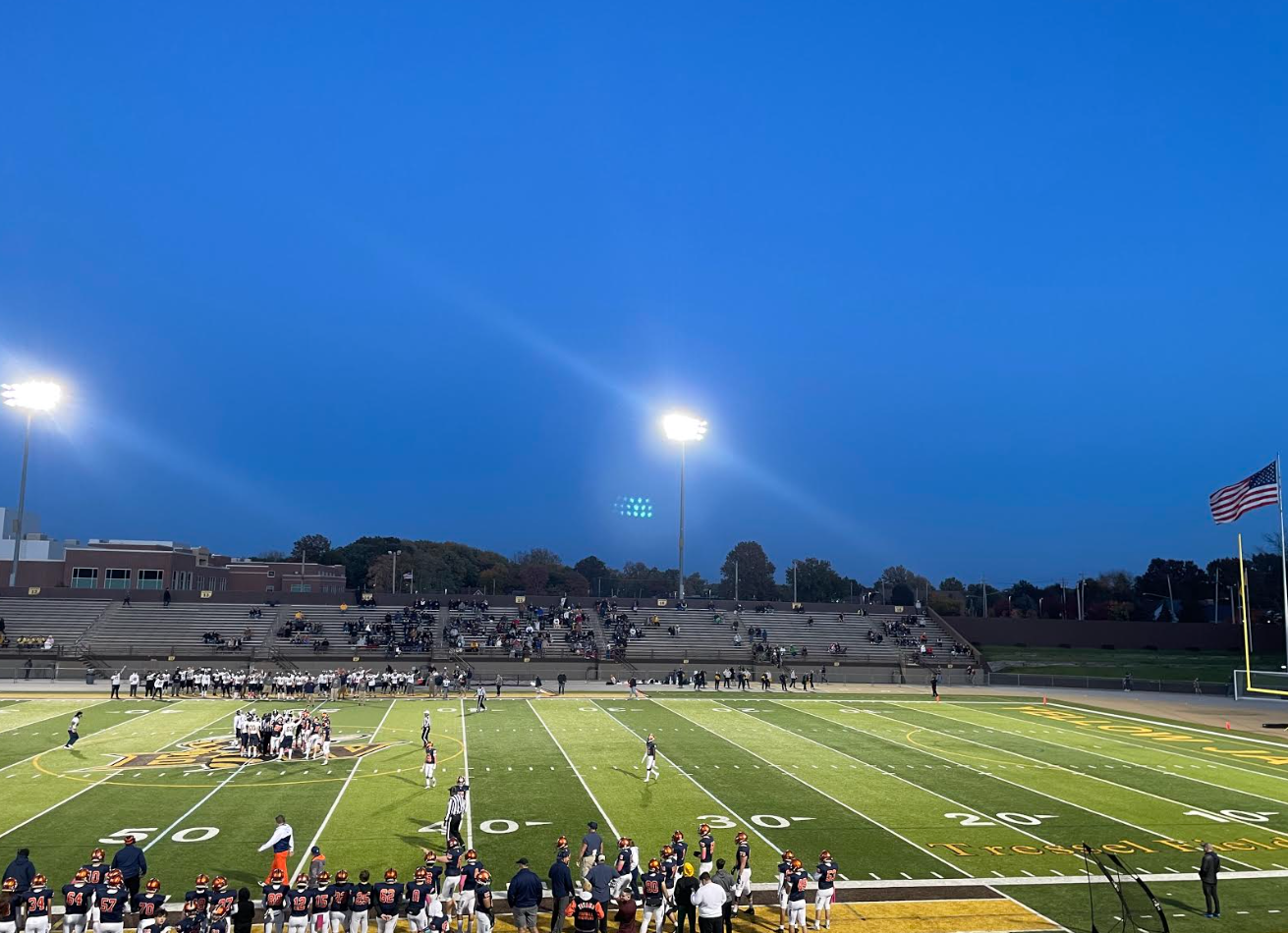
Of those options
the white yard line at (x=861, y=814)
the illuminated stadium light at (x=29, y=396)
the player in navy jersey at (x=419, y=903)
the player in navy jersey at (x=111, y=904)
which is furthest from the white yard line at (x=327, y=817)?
the illuminated stadium light at (x=29, y=396)

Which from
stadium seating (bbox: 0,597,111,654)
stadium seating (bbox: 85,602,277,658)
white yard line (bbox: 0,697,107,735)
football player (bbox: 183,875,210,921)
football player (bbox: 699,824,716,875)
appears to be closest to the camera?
football player (bbox: 183,875,210,921)

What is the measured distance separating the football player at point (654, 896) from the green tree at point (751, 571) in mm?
157226

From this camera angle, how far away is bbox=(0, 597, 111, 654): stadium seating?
5662 cm

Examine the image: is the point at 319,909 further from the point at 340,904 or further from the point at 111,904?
the point at 111,904

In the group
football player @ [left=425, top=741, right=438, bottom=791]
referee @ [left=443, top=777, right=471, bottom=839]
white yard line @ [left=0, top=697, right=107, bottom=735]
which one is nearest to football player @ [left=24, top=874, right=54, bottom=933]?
referee @ [left=443, top=777, right=471, bottom=839]

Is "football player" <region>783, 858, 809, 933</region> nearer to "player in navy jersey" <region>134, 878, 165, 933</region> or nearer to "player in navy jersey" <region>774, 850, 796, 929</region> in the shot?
"player in navy jersey" <region>774, 850, 796, 929</region>

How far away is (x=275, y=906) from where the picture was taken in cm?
1302

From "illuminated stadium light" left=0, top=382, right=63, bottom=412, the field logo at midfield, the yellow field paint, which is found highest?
"illuminated stadium light" left=0, top=382, right=63, bottom=412

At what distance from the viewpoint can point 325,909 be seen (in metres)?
13.1

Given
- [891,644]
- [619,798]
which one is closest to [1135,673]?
[891,644]

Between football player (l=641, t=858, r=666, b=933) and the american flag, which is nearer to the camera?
football player (l=641, t=858, r=666, b=933)

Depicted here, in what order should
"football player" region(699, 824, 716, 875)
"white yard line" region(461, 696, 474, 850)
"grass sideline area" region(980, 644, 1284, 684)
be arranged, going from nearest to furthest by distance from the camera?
"football player" region(699, 824, 716, 875), "white yard line" region(461, 696, 474, 850), "grass sideline area" region(980, 644, 1284, 684)

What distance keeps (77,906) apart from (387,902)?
415 cm

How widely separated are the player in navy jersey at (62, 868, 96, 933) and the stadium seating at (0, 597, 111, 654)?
Result: 4933cm
